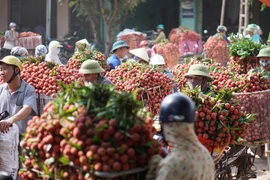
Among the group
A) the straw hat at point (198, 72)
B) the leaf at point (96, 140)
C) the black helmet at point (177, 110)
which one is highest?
the straw hat at point (198, 72)

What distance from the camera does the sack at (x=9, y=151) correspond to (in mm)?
6551

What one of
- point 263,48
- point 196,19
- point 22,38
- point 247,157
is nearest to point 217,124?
point 247,157

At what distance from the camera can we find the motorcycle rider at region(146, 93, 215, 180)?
3887 millimetres

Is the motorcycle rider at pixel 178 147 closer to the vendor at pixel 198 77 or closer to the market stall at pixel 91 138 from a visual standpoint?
the market stall at pixel 91 138

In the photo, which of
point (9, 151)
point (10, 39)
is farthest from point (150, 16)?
point (9, 151)

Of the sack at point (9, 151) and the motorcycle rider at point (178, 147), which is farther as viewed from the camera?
the sack at point (9, 151)

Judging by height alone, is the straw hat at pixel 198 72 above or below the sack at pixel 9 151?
above

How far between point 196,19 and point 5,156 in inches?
719

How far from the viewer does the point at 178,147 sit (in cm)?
394

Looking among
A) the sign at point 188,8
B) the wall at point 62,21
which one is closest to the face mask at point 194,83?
the sign at point 188,8

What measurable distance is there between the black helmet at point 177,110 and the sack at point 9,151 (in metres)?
3.07

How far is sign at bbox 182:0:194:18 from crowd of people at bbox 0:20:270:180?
455 inches

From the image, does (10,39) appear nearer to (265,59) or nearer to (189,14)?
(189,14)

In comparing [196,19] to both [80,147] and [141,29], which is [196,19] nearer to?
[141,29]
